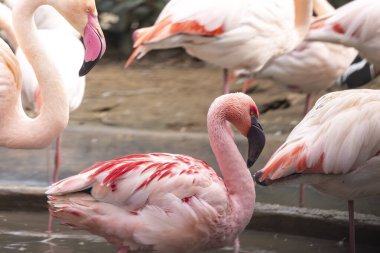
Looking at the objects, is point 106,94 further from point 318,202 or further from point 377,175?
point 377,175

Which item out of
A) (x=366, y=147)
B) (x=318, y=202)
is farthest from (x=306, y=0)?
(x=366, y=147)

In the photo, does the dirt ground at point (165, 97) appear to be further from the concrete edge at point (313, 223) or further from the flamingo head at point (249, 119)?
the flamingo head at point (249, 119)

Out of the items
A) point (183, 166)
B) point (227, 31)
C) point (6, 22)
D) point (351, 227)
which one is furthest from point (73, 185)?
point (227, 31)

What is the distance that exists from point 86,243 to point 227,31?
187cm

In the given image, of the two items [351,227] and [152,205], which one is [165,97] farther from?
[152,205]

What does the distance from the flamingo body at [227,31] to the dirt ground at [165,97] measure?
3.08 feet

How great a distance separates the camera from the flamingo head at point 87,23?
442 cm

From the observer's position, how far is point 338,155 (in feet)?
13.4

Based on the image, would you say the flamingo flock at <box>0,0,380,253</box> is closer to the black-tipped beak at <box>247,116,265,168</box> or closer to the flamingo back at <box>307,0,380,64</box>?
the black-tipped beak at <box>247,116,265,168</box>

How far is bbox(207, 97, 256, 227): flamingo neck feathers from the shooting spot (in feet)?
13.2

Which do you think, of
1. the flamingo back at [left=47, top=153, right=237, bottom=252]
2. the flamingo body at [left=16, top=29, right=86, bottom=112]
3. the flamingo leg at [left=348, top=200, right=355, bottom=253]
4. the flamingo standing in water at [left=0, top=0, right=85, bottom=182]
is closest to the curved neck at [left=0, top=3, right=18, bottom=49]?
the flamingo standing in water at [left=0, top=0, right=85, bottom=182]

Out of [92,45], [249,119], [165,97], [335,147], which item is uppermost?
[92,45]

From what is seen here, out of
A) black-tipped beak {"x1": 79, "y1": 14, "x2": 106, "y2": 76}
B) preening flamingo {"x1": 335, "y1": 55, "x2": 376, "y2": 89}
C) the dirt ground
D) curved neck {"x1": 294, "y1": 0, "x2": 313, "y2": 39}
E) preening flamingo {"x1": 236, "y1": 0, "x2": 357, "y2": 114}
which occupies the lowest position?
the dirt ground

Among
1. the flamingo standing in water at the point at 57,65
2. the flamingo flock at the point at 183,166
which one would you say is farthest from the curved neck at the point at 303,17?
the flamingo flock at the point at 183,166
